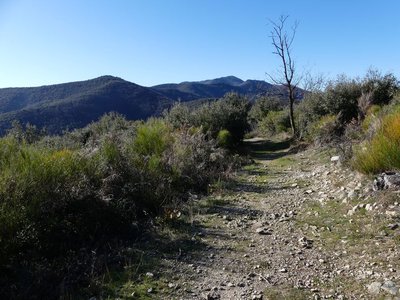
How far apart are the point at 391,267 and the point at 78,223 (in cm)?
368

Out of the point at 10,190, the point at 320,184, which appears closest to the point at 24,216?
the point at 10,190

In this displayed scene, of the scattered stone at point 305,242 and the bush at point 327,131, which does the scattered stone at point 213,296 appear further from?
the bush at point 327,131

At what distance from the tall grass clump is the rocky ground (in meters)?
0.25

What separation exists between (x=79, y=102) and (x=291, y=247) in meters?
45.5

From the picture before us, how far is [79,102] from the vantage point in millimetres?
45844

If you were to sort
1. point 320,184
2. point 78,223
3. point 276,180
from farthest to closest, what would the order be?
1. point 276,180
2. point 320,184
3. point 78,223

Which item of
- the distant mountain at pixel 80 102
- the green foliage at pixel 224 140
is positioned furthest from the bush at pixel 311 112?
the distant mountain at pixel 80 102

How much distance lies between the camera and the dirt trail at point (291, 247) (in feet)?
11.1

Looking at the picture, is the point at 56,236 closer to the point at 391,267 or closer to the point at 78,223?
the point at 78,223

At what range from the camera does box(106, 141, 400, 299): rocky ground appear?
341cm

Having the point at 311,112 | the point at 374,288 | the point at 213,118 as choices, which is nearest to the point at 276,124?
the point at 311,112

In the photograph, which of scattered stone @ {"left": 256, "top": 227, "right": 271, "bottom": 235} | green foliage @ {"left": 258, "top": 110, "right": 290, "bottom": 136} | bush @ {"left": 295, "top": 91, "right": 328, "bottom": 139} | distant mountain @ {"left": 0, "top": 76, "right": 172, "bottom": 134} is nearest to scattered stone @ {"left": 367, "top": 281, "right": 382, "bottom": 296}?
scattered stone @ {"left": 256, "top": 227, "right": 271, "bottom": 235}

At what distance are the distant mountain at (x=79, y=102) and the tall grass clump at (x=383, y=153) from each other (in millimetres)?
34416

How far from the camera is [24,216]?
3811mm
